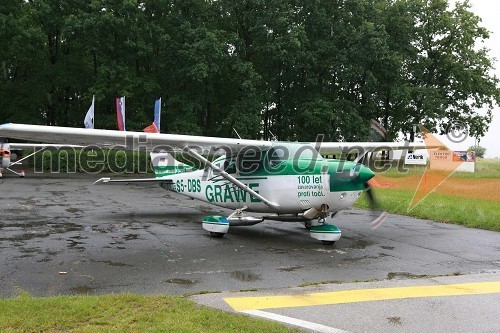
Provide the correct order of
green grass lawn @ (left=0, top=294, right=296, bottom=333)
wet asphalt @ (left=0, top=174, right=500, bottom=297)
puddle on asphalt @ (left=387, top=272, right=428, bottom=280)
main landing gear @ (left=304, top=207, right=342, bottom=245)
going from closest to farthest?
green grass lawn @ (left=0, top=294, right=296, bottom=333), wet asphalt @ (left=0, top=174, right=500, bottom=297), puddle on asphalt @ (left=387, top=272, right=428, bottom=280), main landing gear @ (left=304, top=207, right=342, bottom=245)

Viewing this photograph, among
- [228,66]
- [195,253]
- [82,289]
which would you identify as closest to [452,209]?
[195,253]

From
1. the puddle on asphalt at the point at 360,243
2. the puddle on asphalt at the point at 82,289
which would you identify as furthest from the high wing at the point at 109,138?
the puddle on asphalt at the point at 360,243

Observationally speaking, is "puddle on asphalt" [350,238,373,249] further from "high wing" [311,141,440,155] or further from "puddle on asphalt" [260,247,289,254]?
"high wing" [311,141,440,155]

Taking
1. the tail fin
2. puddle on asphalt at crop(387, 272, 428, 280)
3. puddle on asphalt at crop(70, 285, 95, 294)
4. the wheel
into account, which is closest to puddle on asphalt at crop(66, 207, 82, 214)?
the tail fin

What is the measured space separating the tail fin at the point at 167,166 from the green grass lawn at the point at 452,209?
5951mm

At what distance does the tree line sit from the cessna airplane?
80.5ft

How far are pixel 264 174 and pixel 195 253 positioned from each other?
2.75 m

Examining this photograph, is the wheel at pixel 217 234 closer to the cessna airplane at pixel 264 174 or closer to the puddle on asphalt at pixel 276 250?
the cessna airplane at pixel 264 174

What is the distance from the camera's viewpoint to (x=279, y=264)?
7836mm

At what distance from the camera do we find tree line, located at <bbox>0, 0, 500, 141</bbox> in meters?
36.0

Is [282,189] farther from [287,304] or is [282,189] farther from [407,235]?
[287,304]

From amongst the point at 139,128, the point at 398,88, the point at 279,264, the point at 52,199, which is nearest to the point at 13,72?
the point at 139,128

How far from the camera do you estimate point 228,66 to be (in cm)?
3847

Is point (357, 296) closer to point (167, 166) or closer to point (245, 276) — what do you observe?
point (245, 276)
